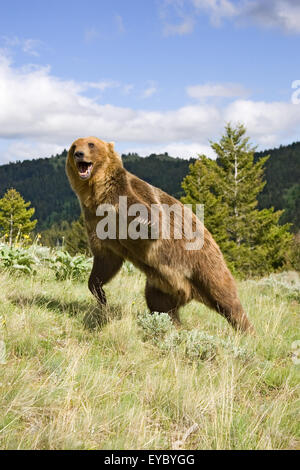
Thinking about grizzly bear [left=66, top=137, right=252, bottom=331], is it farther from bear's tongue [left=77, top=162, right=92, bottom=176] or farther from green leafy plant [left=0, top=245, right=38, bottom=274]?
green leafy plant [left=0, top=245, right=38, bottom=274]

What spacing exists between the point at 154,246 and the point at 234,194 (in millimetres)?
30930

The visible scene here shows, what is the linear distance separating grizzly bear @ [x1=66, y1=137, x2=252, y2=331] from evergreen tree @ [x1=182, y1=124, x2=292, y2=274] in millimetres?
27936

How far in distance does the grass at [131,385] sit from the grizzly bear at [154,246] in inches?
16.2

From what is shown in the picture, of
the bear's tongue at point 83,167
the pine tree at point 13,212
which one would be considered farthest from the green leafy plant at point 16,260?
the pine tree at point 13,212

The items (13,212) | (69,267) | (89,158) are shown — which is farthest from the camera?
(13,212)

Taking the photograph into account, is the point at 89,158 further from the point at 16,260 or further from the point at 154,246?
the point at 16,260

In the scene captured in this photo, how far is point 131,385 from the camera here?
2.95 meters

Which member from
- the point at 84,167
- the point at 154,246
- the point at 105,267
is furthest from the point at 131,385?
the point at 84,167

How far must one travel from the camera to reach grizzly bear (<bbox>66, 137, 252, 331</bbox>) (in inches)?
159

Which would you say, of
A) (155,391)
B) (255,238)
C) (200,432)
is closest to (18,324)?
(155,391)

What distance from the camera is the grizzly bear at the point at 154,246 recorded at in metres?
4.04

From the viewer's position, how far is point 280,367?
3727 millimetres

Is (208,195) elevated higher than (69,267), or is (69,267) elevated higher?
(208,195)

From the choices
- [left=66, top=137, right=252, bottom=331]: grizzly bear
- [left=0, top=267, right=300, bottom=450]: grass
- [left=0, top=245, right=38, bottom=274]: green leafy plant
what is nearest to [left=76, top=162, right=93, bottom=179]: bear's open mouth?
[left=66, top=137, right=252, bottom=331]: grizzly bear
